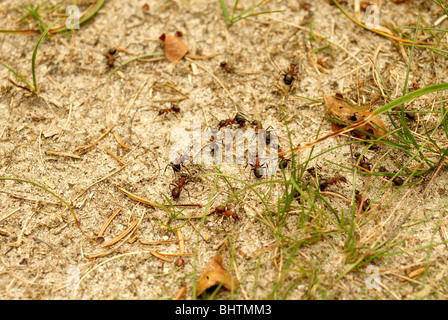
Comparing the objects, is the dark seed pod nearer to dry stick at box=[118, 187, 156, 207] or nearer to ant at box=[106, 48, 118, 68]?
dry stick at box=[118, 187, 156, 207]

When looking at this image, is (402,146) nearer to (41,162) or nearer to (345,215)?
(345,215)

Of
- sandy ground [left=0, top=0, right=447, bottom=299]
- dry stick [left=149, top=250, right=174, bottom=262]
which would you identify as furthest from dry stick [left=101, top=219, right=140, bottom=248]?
dry stick [left=149, top=250, right=174, bottom=262]

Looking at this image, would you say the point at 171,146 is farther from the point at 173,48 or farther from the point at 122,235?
the point at 173,48

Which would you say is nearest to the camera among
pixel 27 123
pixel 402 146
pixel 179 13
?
pixel 402 146

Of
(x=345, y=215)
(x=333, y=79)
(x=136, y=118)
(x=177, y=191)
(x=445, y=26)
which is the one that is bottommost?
(x=345, y=215)

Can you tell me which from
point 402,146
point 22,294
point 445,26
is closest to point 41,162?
point 22,294
